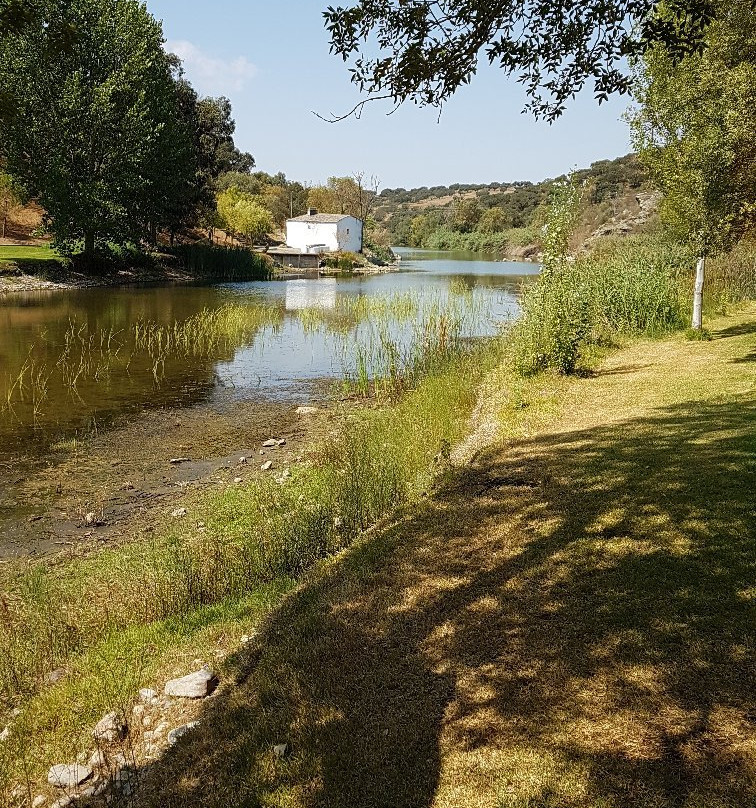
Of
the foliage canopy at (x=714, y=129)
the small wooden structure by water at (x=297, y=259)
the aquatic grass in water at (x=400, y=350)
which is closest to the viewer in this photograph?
the foliage canopy at (x=714, y=129)

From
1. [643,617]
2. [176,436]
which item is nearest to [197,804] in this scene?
[643,617]

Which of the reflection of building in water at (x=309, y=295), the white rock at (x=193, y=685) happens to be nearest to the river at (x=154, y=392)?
the reflection of building in water at (x=309, y=295)

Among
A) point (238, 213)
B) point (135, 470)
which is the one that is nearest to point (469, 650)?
point (135, 470)

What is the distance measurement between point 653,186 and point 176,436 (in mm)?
13736

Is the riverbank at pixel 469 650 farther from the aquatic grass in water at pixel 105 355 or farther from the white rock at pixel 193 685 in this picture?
the aquatic grass in water at pixel 105 355

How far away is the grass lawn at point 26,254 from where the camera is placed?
120ft

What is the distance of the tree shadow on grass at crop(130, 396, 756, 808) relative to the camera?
307 cm

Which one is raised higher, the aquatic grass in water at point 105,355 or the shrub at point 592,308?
the shrub at point 592,308

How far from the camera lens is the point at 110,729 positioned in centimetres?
416

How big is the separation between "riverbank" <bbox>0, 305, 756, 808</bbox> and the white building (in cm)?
7269

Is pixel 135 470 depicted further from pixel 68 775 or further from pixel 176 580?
pixel 68 775

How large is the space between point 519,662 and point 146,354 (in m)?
17.6

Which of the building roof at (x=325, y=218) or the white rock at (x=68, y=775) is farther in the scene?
the building roof at (x=325, y=218)

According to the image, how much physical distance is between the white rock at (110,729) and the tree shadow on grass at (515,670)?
2.19 feet
